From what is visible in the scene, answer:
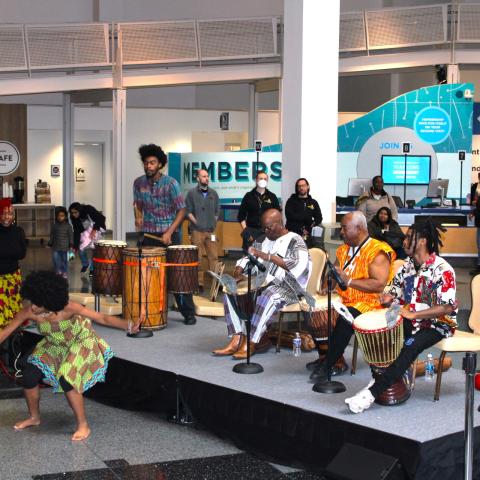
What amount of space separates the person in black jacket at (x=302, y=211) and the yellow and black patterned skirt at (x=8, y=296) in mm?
3898

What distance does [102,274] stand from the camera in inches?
320

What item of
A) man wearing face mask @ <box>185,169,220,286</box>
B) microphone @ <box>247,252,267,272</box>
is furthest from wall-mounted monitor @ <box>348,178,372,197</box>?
microphone @ <box>247,252,267,272</box>

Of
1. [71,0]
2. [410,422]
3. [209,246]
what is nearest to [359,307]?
[410,422]

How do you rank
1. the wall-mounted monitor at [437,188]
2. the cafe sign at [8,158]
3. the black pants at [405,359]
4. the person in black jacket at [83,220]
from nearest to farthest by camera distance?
the black pants at [405,359], the person in black jacket at [83,220], the wall-mounted monitor at [437,188], the cafe sign at [8,158]

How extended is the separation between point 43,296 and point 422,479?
7.91 feet

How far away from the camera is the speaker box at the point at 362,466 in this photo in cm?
468

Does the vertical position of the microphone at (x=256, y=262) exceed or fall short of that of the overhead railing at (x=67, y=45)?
it falls short

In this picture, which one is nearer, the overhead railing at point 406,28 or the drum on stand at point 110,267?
the drum on stand at point 110,267

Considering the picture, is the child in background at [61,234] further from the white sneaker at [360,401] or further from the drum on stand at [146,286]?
the white sneaker at [360,401]

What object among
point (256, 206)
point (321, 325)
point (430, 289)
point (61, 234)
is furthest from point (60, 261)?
point (430, 289)

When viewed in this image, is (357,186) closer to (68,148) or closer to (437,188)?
(437,188)

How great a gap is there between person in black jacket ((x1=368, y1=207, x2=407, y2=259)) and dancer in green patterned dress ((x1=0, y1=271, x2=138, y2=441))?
4.90 meters

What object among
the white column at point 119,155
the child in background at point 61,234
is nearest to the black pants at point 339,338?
the child in background at point 61,234

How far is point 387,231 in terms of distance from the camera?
1056cm
